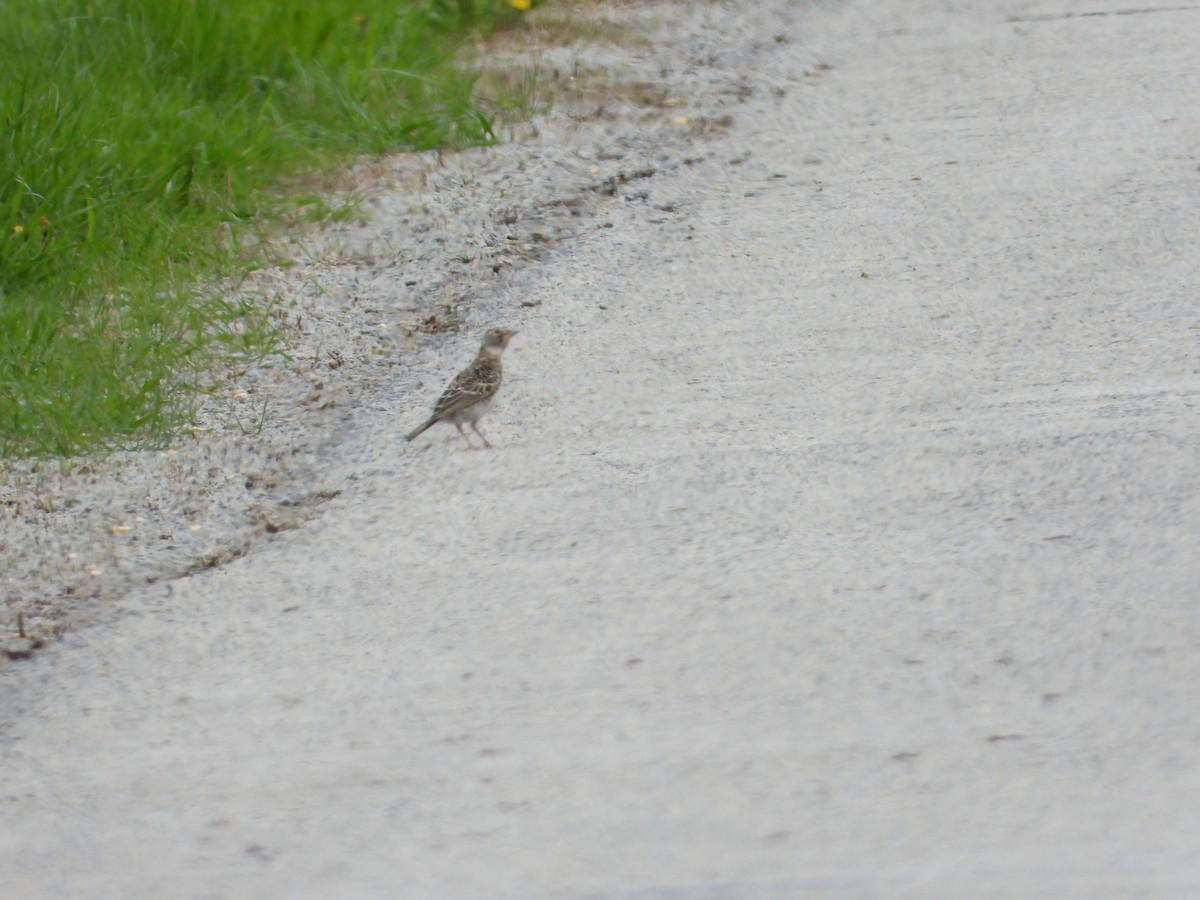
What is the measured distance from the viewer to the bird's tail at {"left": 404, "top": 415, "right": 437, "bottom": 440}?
5762mm

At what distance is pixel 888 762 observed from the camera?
3834 millimetres

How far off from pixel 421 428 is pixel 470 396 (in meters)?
0.24

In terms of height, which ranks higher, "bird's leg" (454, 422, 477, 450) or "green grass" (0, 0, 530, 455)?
"green grass" (0, 0, 530, 455)

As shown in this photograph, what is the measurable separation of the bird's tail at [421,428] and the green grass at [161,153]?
898 mm

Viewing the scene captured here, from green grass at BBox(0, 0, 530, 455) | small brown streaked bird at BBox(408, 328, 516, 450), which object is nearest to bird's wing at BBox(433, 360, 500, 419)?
small brown streaked bird at BBox(408, 328, 516, 450)

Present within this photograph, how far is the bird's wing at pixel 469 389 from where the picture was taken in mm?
5734

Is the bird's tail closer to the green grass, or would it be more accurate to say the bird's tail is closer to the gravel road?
the gravel road

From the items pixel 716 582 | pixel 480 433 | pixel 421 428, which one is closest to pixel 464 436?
pixel 480 433

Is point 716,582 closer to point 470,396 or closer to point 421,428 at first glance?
point 470,396

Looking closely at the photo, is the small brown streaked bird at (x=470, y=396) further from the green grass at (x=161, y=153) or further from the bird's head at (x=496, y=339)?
the green grass at (x=161, y=153)

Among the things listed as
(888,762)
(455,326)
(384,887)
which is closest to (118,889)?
(384,887)

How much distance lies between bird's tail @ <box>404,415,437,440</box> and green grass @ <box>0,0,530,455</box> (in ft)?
2.95

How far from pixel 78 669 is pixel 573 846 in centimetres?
177

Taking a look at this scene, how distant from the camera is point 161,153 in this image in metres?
7.93
